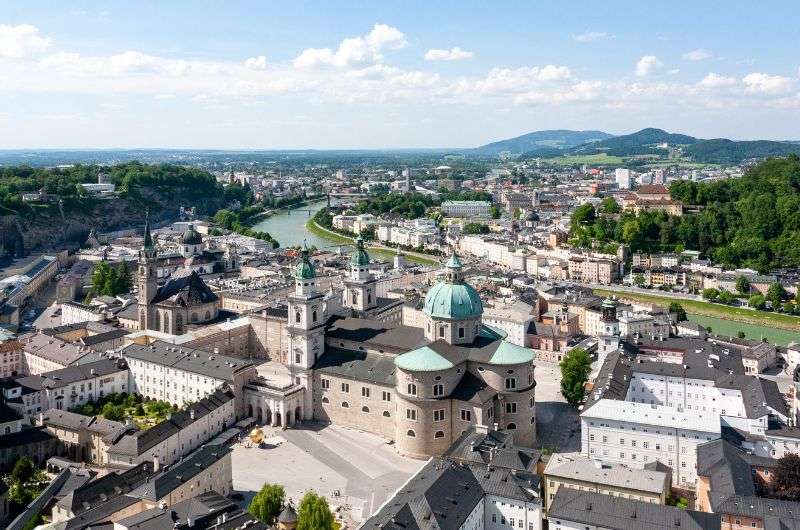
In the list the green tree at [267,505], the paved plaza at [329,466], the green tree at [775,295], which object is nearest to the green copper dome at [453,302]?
the paved plaza at [329,466]

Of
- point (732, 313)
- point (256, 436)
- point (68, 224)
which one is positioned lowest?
point (732, 313)

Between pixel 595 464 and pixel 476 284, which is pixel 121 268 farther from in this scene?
pixel 595 464

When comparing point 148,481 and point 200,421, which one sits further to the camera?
point 200,421

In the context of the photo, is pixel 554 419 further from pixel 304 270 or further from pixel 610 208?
pixel 610 208

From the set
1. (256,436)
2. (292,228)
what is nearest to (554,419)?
(256,436)

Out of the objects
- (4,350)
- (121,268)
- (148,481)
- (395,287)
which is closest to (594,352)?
(395,287)
